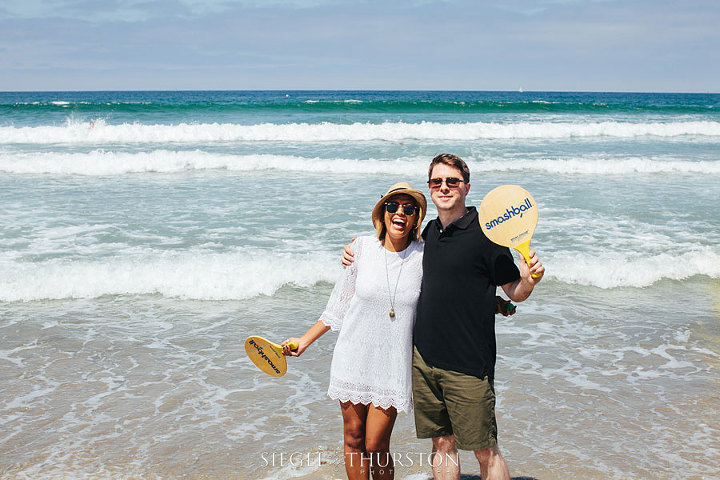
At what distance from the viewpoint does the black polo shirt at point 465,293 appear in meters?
2.94

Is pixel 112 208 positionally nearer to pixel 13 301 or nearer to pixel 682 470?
pixel 13 301

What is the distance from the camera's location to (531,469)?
3988 mm

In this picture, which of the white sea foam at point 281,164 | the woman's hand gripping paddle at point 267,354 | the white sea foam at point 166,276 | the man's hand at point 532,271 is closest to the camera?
the man's hand at point 532,271

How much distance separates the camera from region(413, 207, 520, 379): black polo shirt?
2941 millimetres

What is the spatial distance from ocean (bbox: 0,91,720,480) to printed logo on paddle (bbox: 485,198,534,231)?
195 cm

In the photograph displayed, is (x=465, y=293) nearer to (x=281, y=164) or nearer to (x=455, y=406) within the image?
(x=455, y=406)

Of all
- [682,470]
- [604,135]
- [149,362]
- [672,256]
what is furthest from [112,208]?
[604,135]

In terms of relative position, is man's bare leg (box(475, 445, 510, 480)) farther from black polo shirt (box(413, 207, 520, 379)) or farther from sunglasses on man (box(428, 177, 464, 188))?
sunglasses on man (box(428, 177, 464, 188))

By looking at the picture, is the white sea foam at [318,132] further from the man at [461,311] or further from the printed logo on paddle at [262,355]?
the man at [461,311]

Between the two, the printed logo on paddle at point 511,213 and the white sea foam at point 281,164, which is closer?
the printed logo on paddle at point 511,213

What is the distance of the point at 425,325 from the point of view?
10.0 ft

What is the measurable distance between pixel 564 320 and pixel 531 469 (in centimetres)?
304

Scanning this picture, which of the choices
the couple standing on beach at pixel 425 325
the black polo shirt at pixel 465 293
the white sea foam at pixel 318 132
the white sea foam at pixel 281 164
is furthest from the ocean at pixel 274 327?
the white sea foam at pixel 318 132

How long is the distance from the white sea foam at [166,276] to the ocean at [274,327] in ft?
0.11
